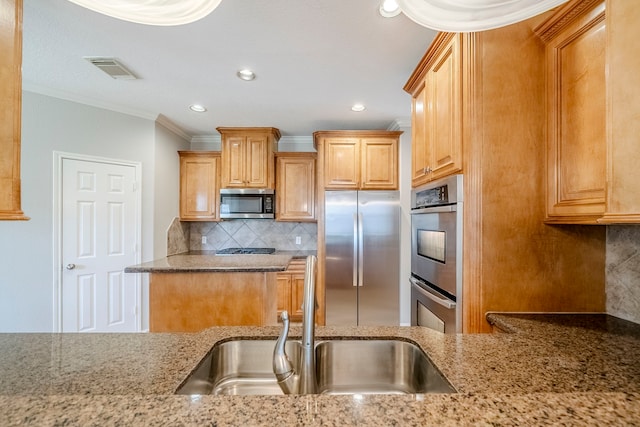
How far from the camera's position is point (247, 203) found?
384cm

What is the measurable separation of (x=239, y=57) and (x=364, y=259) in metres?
2.32

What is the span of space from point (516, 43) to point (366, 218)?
2147mm

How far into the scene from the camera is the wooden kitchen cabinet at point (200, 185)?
396 cm

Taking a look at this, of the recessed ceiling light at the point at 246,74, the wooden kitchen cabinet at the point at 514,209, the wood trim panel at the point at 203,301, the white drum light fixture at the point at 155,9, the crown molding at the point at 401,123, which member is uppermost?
the recessed ceiling light at the point at 246,74

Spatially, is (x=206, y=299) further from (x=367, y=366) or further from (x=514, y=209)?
(x=514, y=209)

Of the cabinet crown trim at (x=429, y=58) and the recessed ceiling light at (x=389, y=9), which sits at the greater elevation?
the recessed ceiling light at (x=389, y=9)

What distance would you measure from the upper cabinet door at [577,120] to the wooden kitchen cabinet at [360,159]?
7.13ft

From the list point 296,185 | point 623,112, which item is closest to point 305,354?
point 623,112

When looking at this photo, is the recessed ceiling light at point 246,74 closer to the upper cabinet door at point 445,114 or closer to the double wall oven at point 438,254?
the upper cabinet door at point 445,114

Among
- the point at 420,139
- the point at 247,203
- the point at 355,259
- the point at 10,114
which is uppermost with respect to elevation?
the point at 420,139

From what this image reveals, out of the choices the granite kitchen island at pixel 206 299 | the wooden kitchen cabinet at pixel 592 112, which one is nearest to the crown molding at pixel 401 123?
the wooden kitchen cabinet at pixel 592 112

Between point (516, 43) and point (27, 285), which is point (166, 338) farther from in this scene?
point (27, 285)

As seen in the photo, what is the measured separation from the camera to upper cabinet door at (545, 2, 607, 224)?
110 cm

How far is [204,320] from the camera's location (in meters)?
2.05
